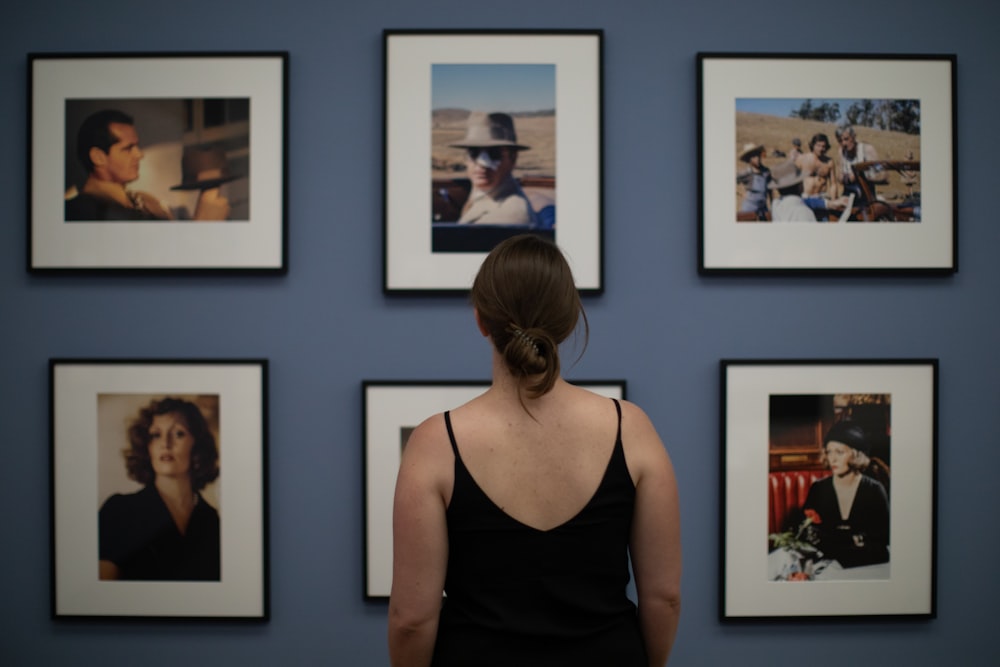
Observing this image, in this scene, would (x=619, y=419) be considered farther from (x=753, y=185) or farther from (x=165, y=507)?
(x=165, y=507)

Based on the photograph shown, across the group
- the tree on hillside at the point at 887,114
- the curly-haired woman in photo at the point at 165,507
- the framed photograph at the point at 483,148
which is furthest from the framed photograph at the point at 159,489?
the tree on hillside at the point at 887,114

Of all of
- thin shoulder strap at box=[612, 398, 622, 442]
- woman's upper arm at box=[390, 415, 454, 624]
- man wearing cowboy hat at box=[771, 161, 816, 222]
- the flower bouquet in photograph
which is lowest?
the flower bouquet in photograph

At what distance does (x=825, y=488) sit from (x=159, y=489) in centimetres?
178

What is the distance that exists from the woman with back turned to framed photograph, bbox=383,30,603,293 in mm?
839

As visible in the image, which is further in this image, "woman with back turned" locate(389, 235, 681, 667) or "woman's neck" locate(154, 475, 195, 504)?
"woman's neck" locate(154, 475, 195, 504)

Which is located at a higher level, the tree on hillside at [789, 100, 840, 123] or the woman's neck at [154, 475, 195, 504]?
the tree on hillside at [789, 100, 840, 123]

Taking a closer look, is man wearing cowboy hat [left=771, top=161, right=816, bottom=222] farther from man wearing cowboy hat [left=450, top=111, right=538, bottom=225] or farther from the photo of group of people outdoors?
man wearing cowboy hat [left=450, top=111, right=538, bottom=225]

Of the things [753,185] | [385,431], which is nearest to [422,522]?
[385,431]

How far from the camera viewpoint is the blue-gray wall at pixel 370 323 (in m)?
1.97

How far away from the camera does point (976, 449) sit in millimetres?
1993

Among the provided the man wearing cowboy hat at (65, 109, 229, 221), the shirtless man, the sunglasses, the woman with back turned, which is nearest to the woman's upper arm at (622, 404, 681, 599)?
the woman with back turned

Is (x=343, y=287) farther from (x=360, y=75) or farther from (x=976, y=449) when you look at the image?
(x=976, y=449)

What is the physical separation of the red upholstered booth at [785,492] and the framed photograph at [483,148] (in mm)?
720

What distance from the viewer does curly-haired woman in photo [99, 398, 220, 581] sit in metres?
1.95
